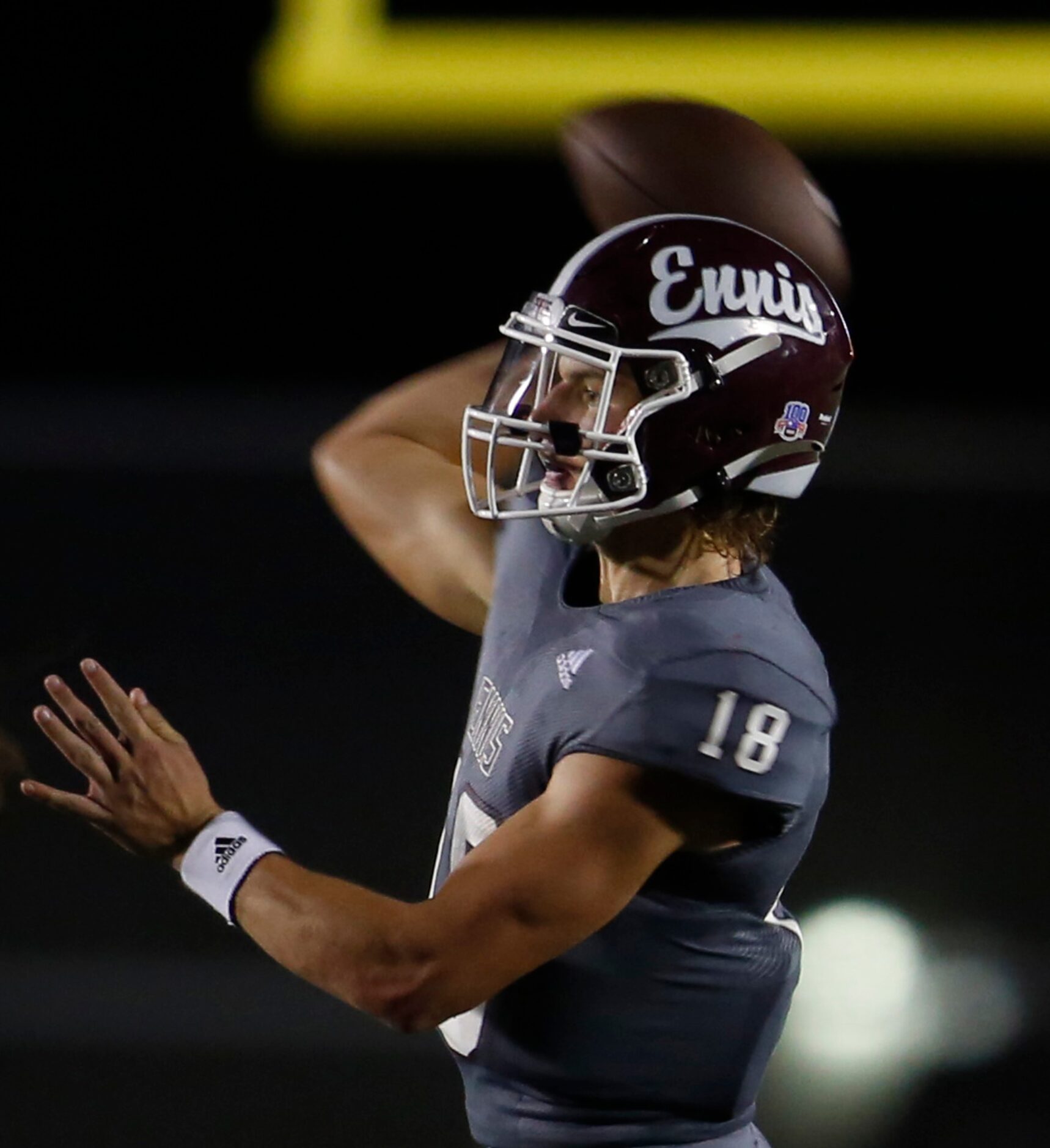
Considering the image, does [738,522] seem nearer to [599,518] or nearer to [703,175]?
[599,518]

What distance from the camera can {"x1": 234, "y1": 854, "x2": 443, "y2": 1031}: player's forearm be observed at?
1.20 m

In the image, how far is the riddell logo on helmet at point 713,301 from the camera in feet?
4.50

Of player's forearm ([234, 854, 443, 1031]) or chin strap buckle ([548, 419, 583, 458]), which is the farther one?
chin strap buckle ([548, 419, 583, 458])

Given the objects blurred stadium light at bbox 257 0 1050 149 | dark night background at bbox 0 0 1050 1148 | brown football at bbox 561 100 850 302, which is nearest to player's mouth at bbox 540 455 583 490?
brown football at bbox 561 100 850 302

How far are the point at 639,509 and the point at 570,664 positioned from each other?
14 centimetres

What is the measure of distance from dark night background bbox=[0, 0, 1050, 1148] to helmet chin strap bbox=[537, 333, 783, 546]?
50.7 inches

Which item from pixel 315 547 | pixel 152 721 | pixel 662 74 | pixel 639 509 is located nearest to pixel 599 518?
pixel 639 509

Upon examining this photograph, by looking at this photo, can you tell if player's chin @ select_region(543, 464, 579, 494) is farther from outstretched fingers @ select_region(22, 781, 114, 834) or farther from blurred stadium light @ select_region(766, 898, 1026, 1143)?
blurred stadium light @ select_region(766, 898, 1026, 1143)

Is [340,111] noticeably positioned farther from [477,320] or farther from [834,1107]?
[834,1107]

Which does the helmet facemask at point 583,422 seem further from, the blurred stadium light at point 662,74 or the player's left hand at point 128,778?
the blurred stadium light at point 662,74

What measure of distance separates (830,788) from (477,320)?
1846 mm

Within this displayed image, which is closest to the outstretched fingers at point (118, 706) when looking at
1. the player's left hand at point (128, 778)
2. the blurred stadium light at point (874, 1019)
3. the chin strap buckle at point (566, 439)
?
the player's left hand at point (128, 778)

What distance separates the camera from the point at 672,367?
1.37 meters

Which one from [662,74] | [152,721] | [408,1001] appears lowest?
[408,1001]
